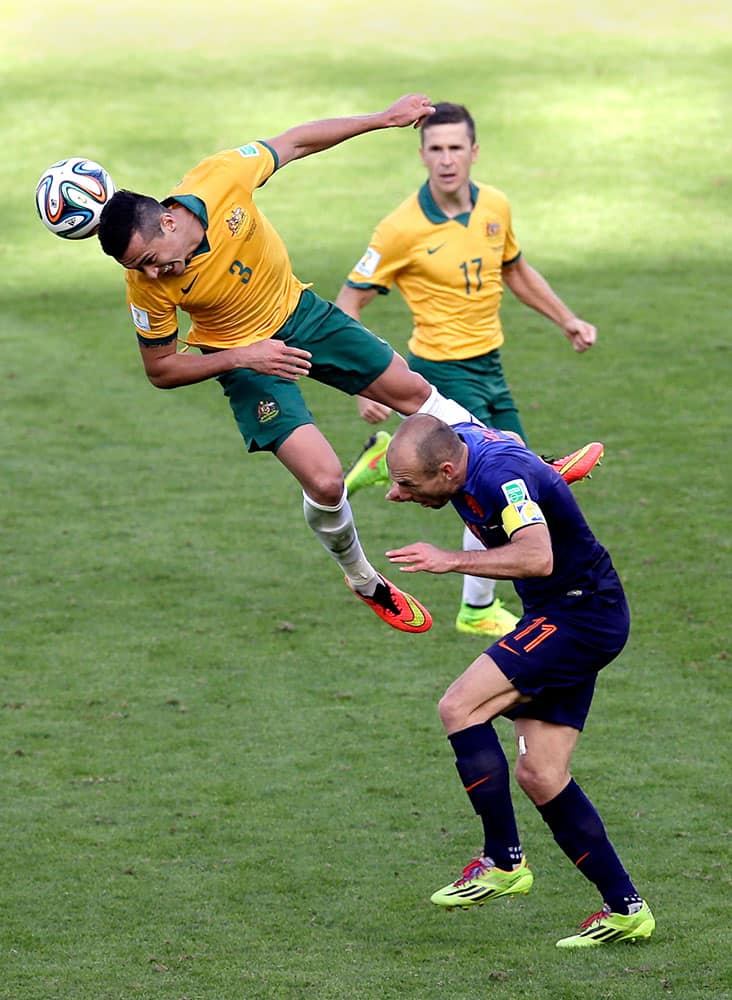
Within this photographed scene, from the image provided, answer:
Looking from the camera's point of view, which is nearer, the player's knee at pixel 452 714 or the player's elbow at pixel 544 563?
the player's elbow at pixel 544 563

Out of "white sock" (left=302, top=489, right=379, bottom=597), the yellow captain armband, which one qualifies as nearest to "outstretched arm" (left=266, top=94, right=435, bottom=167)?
"white sock" (left=302, top=489, right=379, bottom=597)

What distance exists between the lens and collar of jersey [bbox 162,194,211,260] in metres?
7.32

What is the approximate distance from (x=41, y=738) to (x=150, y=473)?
183 inches

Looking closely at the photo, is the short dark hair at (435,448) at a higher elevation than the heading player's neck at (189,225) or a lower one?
lower

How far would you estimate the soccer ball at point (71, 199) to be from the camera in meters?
6.97

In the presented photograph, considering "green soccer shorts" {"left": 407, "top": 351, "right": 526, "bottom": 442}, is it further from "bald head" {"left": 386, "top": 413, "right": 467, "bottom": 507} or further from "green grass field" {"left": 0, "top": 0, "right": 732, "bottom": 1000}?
"bald head" {"left": 386, "top": 413, "right": 467, "bottom": 507}

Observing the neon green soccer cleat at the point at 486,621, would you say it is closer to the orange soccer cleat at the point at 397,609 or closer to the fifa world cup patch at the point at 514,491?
the orange soccer cleat at the point at 397,609

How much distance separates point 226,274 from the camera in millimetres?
7477

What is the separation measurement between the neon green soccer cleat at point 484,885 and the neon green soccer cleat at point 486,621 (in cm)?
371

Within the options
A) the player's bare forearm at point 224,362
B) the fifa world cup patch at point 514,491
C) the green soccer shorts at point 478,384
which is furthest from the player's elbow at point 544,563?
the green soccer shorts at point 478,384

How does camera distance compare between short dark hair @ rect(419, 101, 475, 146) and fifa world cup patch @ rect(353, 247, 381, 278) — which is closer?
short dark hair @ rect(419, 101, 475, 146)

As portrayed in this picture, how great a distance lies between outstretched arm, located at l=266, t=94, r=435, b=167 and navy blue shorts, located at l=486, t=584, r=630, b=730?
2565 millimetres

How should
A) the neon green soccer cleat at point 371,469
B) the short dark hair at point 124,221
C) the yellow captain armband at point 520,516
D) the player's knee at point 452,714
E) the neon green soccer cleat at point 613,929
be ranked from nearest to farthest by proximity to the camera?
the yellow captain armband at point 520,516 → the player's knee at point 452,714 → the neon green soccer cleat at point 613,929 → the short dark hair at point 124,221 → the neon green soccer cleat at point 371,469

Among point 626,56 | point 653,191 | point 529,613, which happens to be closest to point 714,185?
point 653,191
